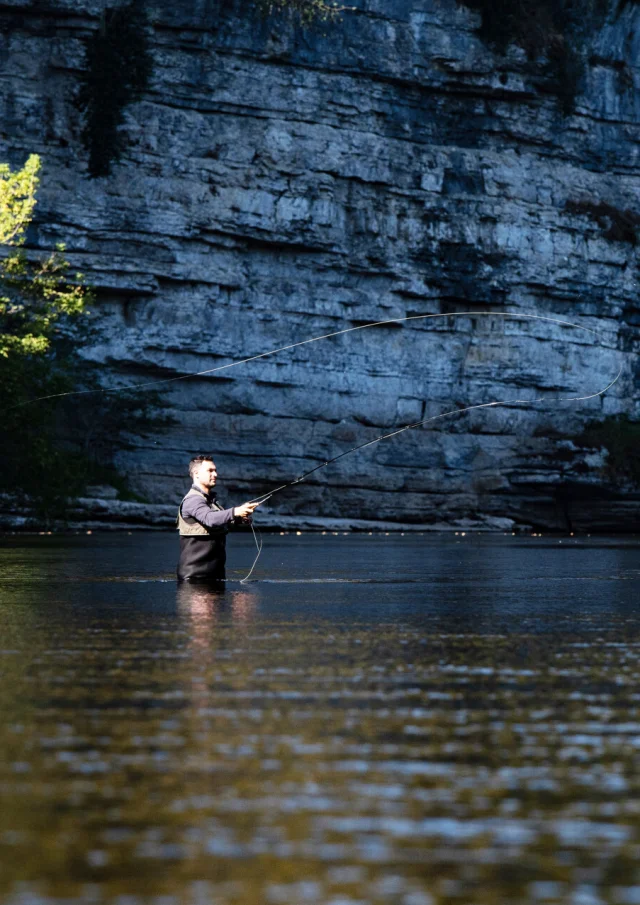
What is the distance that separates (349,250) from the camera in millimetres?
70438

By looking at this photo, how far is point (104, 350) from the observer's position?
212ft

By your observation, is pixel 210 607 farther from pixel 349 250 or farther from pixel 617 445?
pixel 617 445

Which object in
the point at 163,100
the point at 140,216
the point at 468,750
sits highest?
the point at 163,100

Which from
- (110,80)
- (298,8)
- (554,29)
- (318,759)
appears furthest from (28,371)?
(318,759)

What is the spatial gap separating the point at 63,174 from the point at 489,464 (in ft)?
73.5

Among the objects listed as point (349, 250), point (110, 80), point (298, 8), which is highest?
point (298, 8)

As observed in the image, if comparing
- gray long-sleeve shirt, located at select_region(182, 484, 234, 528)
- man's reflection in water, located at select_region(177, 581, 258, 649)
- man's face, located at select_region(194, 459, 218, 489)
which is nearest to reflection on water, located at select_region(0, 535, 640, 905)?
man's reflection in water, located at select_region(177, 581, 258, 649)

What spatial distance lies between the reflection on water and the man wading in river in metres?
2.67

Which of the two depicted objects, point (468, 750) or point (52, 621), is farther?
point (52, 621)

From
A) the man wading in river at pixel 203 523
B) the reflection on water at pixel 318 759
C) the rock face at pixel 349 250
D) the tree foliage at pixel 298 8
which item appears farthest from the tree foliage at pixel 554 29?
the reflection on water at pixel 318 759

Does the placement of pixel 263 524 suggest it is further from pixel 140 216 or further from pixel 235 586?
pixel 235 586

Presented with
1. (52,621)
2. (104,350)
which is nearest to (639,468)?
(104,350)

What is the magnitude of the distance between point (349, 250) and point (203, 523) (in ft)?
178

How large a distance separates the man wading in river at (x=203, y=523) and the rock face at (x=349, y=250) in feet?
144
